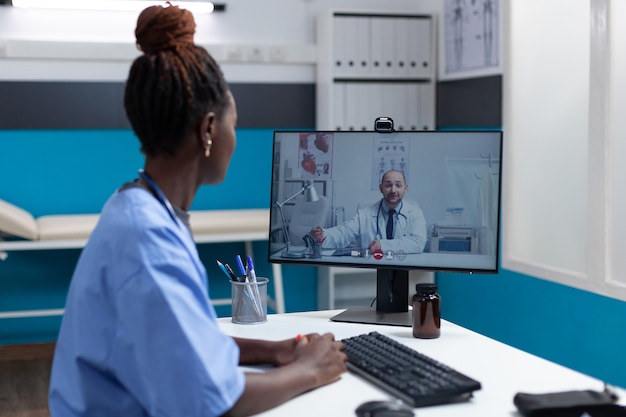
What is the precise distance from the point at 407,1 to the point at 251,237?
1602mm

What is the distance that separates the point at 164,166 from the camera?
121cm

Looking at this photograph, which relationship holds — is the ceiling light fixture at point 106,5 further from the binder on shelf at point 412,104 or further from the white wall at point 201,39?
the binder on shelf at point 412,104

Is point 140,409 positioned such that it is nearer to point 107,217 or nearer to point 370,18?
point 107,217

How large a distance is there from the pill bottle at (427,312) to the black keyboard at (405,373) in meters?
0.13

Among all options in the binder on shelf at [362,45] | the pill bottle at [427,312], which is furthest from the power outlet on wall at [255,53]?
the pill bottle at [427,312]

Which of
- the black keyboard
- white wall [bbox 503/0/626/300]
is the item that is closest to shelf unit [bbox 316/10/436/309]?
white wall [bbox 503/0/626/300]

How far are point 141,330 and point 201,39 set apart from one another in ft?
10.4

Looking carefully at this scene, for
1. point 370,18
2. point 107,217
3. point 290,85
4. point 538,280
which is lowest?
point 538,280

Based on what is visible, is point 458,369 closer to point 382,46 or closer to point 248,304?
point 248,304

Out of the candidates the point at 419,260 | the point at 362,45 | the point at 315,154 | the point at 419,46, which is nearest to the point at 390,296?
the point at 419,260

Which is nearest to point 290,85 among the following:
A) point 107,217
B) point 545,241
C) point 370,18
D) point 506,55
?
point 370,18

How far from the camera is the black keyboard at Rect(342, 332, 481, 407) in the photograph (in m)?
1.24

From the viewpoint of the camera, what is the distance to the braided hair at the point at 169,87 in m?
1.16

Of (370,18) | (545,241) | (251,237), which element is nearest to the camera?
(545,241)
